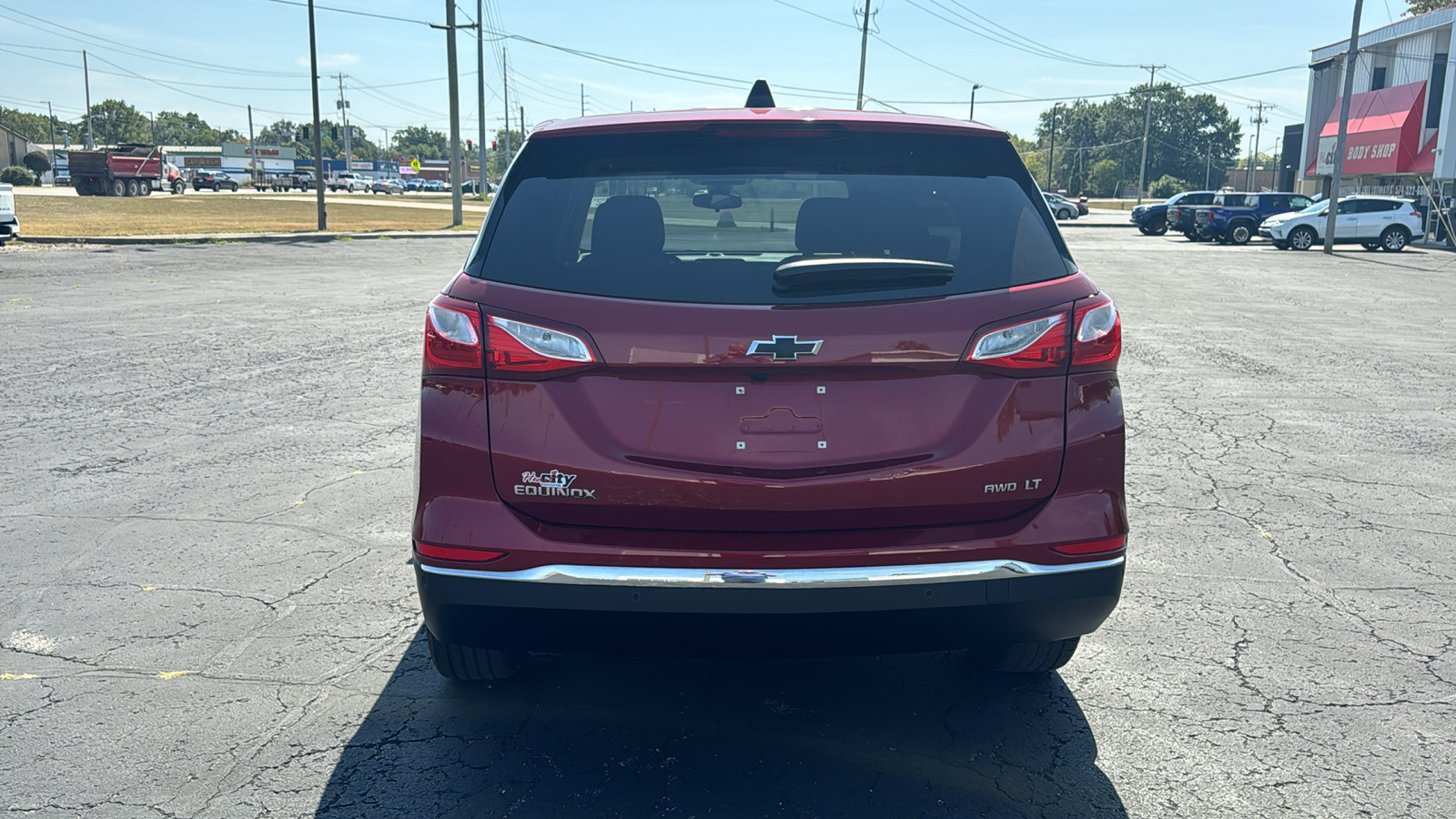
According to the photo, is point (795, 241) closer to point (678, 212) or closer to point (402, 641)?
point (678, 212)

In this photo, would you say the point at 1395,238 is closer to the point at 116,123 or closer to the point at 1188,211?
the point at 1188,211

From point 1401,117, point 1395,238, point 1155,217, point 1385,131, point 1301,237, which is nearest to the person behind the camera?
point 1395,238

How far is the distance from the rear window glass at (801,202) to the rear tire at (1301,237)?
35412 millimetres

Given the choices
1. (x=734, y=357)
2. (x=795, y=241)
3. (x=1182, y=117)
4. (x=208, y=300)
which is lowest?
(x=208, y=300)

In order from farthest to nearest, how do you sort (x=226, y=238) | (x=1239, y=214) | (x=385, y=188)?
(x=385, y=188), (x=1239, y=214), (x=226, y=238)

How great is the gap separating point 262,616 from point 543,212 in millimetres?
2193

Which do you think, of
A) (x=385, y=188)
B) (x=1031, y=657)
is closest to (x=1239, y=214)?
(x=1031, y=657)

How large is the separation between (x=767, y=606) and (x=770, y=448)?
387 millimetres

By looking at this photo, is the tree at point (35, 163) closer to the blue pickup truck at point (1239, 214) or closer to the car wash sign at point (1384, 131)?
the blue pickup truck at point (1239, 214)

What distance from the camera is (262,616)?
4.34m

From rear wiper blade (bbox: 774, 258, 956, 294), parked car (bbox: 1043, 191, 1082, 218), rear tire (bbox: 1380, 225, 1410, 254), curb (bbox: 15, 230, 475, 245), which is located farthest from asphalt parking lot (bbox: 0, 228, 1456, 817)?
parked car (bbox: 1043, 191, 1082, 218)

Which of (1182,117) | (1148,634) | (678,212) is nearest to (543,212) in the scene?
(678,212)

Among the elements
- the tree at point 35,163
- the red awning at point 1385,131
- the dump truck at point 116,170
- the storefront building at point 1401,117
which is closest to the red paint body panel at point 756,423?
the storefront building at point 1401,117

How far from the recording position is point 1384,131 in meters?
45.2
